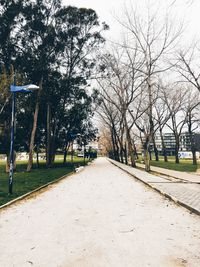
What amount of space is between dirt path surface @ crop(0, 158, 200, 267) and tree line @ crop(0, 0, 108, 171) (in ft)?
45.4

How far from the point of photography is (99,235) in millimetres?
4574

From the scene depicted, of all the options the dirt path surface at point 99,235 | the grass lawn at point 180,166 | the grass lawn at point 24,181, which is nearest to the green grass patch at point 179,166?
the grass lawn at point 180,166

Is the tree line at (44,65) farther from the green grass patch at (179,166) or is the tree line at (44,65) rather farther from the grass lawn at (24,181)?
the green grass patch at (179,166)

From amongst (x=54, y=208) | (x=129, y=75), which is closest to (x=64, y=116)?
(x=129, y=75)

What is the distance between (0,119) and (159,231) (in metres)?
20.0

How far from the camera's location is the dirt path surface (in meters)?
3.49

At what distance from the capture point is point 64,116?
30516 millimetres

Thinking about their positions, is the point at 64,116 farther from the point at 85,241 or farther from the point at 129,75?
the point at 85,241

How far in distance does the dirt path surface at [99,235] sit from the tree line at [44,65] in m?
13.8

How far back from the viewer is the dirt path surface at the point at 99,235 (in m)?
3.49

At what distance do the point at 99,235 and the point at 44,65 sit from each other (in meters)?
21.4

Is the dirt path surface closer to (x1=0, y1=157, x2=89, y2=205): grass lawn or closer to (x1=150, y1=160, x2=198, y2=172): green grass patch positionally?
(x1=0, y1=157, x2=89, y2=205): grass lawn

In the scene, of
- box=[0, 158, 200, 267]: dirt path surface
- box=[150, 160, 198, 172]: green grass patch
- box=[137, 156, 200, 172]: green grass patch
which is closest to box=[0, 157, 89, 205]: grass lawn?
box=[0, 158, 200, 267]: dirt path surface

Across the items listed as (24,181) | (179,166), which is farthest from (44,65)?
(179,166)
